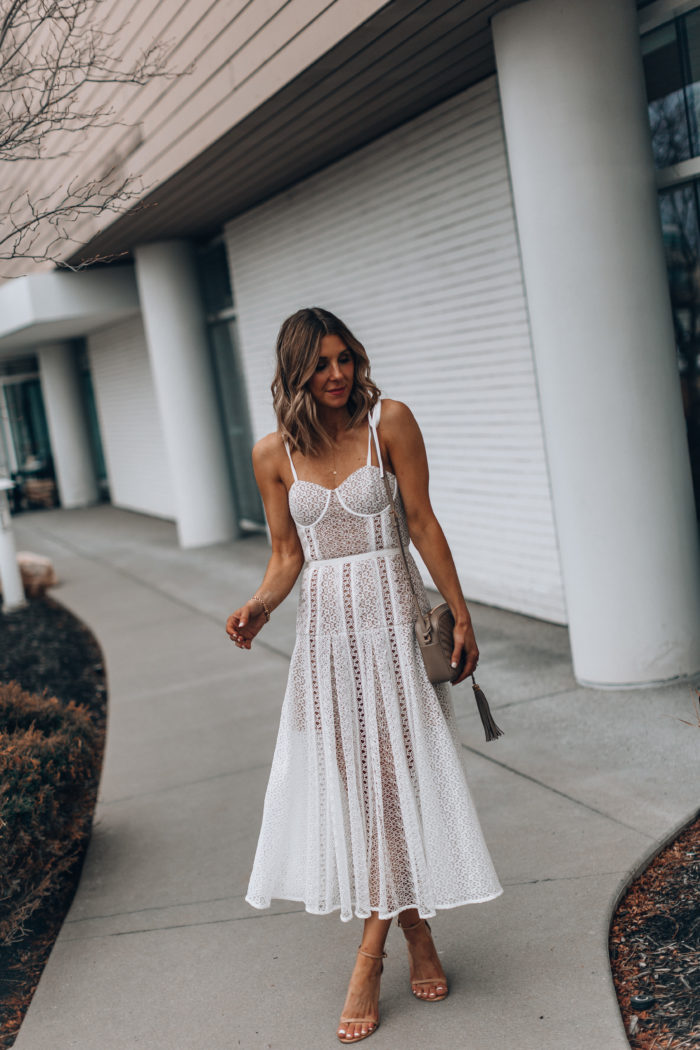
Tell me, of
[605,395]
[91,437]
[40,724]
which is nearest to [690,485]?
[605,395]

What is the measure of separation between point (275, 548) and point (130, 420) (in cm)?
1513

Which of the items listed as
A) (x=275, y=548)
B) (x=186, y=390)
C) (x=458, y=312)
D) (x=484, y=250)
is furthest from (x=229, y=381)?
(x=275, y=548)

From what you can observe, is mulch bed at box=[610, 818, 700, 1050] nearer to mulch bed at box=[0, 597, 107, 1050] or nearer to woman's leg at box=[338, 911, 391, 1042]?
woman's leg at box=[338, 911, 391, 1042]

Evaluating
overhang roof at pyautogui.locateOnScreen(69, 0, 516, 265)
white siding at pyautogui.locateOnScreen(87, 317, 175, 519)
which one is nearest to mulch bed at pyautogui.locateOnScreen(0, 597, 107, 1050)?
overhang roof at pyautogui.locateOnScreen(69, 0, 516, 265)

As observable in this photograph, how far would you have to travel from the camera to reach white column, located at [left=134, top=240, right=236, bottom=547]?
12648 millimetres

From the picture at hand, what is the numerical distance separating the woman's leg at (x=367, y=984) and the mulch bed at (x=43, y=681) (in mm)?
1117

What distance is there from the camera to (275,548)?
3.23m

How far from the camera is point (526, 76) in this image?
5238 mm

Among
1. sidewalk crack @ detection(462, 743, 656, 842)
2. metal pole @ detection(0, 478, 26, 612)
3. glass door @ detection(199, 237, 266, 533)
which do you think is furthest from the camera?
glass door @ detection(199, 237, 266, 533)

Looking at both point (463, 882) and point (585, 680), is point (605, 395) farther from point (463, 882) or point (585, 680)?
point (463, 882)

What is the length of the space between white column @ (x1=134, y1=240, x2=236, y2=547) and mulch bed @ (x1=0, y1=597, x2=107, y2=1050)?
8.68ft

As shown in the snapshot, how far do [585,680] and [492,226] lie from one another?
309 centimetres

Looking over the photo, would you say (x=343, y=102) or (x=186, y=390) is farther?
(x=186, y=390)

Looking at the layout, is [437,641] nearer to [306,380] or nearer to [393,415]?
[393,415]
